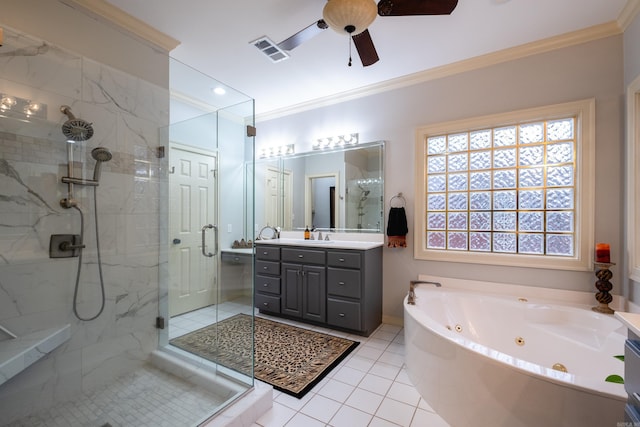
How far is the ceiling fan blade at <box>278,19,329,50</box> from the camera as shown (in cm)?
180

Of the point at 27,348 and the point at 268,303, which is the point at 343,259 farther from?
the point at 27,348

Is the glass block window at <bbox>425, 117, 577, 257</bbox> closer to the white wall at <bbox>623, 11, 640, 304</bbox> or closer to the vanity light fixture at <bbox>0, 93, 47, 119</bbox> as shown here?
the white wall at <bbox>623, 11, 640, 304</bbox>

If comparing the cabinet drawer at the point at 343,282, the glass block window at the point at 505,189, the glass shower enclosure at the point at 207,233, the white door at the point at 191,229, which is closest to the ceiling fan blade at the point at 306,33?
the glass shower enclosure at the point at 207,233

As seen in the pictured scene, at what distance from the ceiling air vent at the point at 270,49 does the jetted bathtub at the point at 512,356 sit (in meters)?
2.47

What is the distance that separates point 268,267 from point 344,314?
104 cm

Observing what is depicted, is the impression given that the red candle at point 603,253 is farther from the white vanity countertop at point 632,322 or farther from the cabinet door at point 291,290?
the cabinet door at point 291,290

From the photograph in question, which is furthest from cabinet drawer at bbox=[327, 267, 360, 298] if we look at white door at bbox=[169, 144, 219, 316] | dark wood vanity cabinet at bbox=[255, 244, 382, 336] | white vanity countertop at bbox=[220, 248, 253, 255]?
white door at bbox=[169, 144, 219, 316]

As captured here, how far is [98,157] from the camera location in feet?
6.25

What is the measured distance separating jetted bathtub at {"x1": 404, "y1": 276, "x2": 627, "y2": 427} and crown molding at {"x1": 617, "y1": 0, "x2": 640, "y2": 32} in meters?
2.06

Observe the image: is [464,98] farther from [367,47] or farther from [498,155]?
[367,47]

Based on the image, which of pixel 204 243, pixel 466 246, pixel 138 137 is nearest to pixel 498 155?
pixel 466 246

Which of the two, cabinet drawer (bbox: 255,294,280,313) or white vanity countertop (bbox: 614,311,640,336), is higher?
white vanity countertop (bbox: 614,311,640,336)

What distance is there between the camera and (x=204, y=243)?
2.69 meters

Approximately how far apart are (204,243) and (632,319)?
9.05 ft
